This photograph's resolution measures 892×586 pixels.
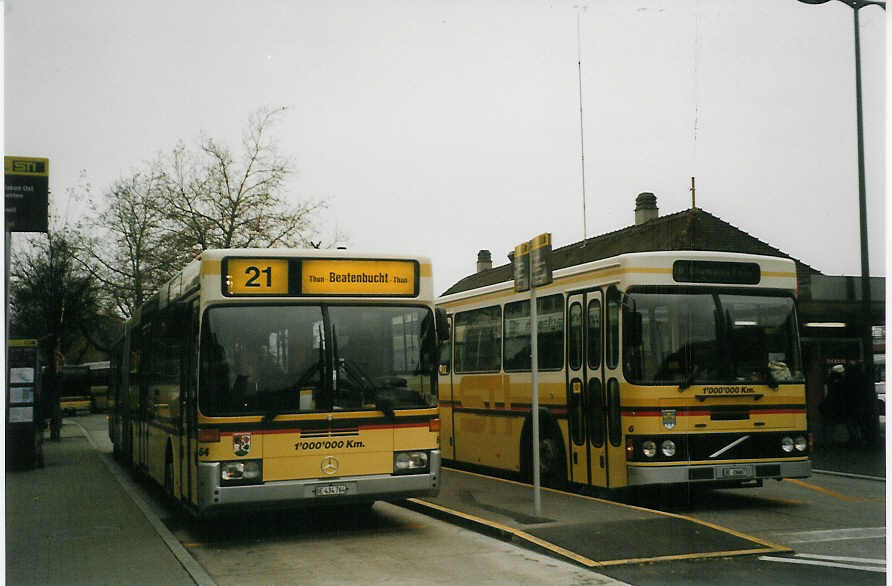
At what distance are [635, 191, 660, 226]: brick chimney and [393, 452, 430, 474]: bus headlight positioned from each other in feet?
18.3

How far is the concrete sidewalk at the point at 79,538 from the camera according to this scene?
8109 mm

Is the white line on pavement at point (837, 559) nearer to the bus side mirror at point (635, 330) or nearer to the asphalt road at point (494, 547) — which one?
the asphalt road at point (494, 547)

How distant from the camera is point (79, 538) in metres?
9.91

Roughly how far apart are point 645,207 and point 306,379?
6672 mm

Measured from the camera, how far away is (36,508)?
1159cm

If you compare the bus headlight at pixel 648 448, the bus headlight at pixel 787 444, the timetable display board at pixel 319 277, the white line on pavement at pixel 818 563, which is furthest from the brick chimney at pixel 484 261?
the white line on pavement at pixel 818 563

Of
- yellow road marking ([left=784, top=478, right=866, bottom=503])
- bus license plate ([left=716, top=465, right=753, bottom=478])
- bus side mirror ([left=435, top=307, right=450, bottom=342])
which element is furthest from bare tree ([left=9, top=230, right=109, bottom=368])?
yellow road marking ([left=784, top=478, right=866, bottom=503])

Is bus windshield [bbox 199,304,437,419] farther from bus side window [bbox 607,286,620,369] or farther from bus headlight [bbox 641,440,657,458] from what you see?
bus headlight [bbox 641,440,657,458]

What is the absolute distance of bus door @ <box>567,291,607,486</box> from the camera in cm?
1122

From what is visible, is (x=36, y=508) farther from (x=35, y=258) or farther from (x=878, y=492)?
(x=878, y=492)

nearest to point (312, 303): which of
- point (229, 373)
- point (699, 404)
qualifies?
point (229, 373)

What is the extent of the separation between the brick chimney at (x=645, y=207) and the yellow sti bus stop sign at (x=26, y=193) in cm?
782

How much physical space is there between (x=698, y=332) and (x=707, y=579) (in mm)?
3773

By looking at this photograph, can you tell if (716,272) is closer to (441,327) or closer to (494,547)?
(441,327)
